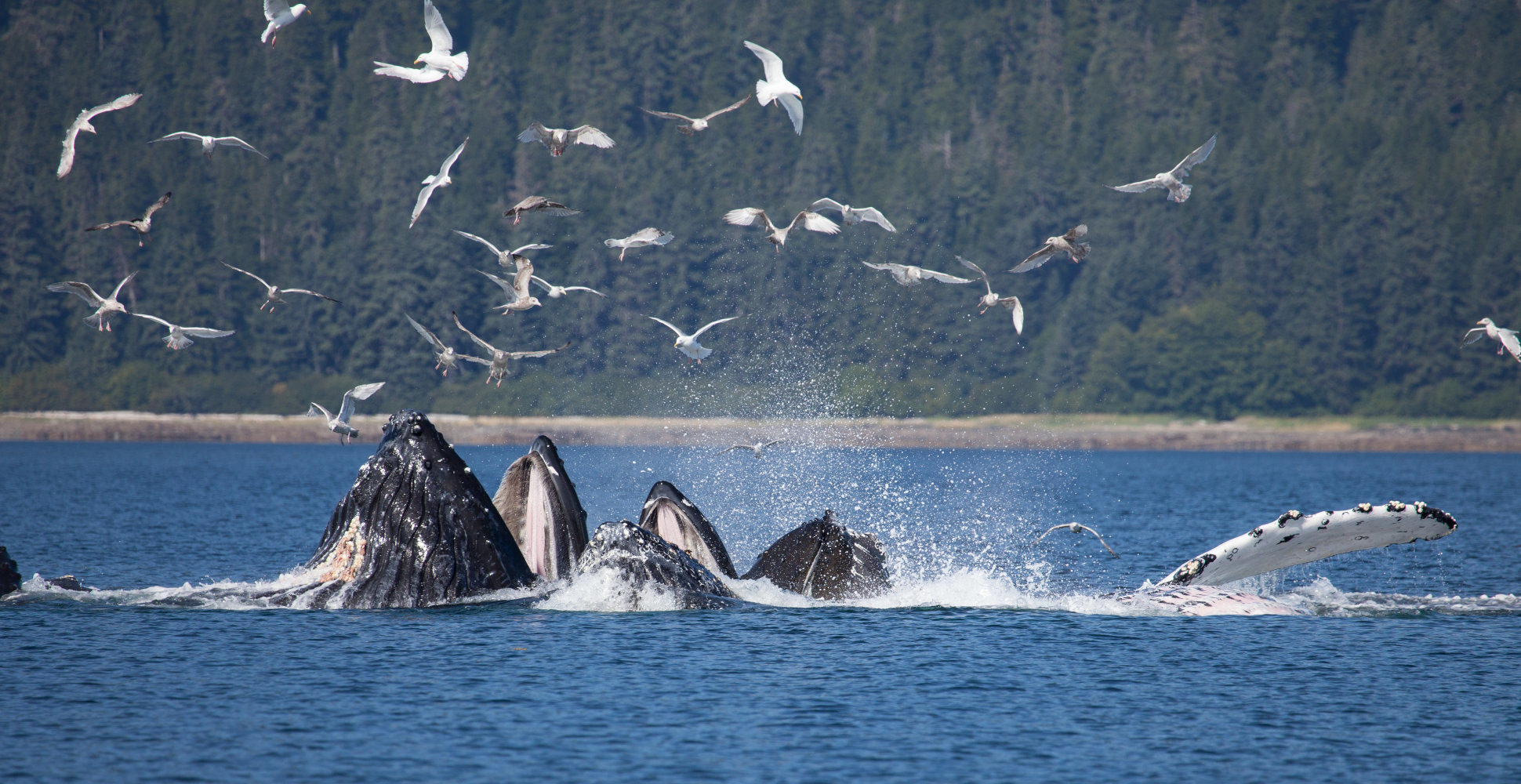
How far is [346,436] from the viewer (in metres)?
27.5

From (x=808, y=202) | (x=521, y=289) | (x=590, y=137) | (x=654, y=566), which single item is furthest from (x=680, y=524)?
(x=808, y=202)

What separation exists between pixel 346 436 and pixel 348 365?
381 feet

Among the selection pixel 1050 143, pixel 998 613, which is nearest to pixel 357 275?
pixel 1050 143

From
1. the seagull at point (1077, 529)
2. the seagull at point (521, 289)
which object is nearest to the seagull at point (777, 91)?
the seagull at point (521, 289)

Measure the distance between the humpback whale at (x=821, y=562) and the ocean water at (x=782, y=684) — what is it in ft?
1.12

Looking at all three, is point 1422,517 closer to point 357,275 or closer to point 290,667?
point 290,667

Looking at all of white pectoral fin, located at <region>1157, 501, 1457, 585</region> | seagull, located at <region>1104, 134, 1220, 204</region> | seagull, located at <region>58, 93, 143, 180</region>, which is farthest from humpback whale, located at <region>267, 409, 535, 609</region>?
seagull, located at <region>1104, 134, 1220, 204</region>

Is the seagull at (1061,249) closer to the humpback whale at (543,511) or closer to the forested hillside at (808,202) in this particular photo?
the humpback whale at (543,511)

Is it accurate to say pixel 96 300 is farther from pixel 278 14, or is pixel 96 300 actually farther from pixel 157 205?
pixel 278 14

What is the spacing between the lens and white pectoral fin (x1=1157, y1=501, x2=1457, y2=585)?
17.4 m

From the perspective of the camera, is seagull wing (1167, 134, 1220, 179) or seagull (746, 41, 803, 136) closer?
seagull (746, 41, 803, 136)

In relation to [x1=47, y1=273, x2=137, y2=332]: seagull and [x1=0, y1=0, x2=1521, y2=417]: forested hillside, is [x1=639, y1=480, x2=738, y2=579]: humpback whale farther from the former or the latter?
[x1=0, y1=0, x2=1521, y2=417]: forested hillside

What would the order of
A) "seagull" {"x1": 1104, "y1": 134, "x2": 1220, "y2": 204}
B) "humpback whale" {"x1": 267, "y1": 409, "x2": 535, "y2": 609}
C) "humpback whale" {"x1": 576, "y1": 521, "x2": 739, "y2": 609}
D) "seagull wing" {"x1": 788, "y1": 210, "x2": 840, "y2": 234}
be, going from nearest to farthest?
"humpback whale" {"x1": 267, "y1": 409, "x2": 535, "y2": 609}
"humpback whale" {"x1": 576, "y1": 521, "x2": 739, "y2": 609}
"seagull" {"x1": 1104, "y1": 134, "x2": 1220, "y2": 204}
"seagull wing" {"x1": 788, "y1": 210, "x2": 840, "y2": 234}

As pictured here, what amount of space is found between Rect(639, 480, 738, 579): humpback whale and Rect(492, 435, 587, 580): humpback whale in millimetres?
983
